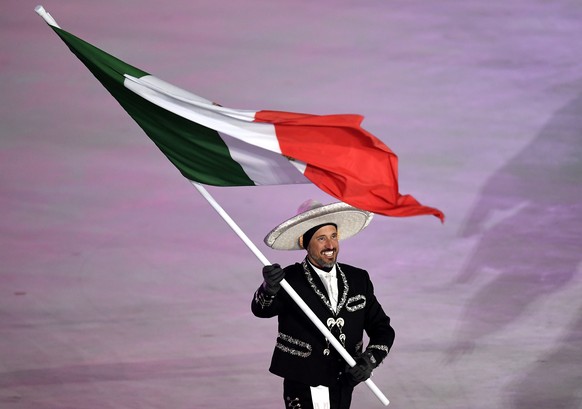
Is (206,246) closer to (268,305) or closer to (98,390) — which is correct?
(98,390)

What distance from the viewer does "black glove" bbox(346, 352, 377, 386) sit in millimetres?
5406

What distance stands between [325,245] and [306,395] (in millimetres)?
571

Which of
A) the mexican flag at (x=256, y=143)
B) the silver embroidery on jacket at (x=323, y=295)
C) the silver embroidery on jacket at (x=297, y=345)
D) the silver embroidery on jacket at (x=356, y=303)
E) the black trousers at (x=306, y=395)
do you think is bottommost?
the black trousers at (x=306, y=395)

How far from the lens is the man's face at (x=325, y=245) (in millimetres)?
5516

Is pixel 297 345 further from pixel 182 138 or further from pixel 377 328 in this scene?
pixel 182 138

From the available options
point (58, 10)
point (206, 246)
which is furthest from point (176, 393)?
point (58, 10)

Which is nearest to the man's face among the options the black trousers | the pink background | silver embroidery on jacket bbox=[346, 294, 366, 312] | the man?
the man

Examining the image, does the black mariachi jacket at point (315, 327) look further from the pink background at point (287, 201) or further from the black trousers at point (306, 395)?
the pink background at point (287, 201)

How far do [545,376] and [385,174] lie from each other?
114 inches

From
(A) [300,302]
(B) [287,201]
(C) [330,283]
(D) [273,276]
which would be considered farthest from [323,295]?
(B) [287,201]

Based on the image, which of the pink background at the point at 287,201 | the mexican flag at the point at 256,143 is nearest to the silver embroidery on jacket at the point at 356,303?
the mexican flag at the point at 256,143

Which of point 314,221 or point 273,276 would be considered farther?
point 314,221

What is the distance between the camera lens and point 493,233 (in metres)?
8.45

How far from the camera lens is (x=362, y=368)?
17.7ft
